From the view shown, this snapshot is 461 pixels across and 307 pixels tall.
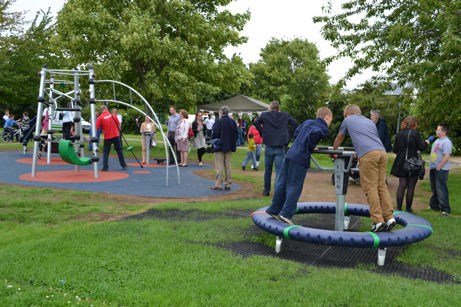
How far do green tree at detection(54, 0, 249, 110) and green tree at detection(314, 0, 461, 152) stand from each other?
6912 millimetres

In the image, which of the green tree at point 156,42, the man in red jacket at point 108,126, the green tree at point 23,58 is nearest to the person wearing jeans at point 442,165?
the man in red jacket at point 108,126

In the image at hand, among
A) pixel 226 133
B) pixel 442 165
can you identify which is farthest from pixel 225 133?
pixel 442 165

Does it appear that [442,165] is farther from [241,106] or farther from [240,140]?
[241,106]

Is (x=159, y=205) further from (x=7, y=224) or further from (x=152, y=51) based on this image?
(x=152, y=51)

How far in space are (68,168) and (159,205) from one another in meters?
6.70

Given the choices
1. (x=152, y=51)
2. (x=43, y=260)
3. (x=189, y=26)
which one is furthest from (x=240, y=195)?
(x=189, y=26)

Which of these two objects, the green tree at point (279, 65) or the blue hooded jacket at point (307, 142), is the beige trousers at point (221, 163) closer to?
the blue hooded jacket at point (307, 142)

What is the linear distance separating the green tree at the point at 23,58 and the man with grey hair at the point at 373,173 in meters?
A: 27.3

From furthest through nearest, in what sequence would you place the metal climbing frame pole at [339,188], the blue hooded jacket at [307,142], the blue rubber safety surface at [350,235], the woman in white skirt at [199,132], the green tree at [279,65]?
1. the green tree at [279,65]
2. the woman in white skirt at [199,132]
3. the metal climbing frame pole at [339,188]
4. the blue hooded jacket at [307,142]
5. the blue rubber safety surface at [350,235]

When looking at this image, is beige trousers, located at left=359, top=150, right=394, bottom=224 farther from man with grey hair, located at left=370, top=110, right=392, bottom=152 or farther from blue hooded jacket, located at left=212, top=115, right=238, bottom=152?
blue hooded jacket, located at left=212, top=115, right=238, bottom=152

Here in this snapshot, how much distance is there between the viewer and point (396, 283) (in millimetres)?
3701

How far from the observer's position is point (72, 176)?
1091 centimetres

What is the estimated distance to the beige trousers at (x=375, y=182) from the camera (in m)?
4.83

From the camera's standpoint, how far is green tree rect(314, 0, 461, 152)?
358 inches
